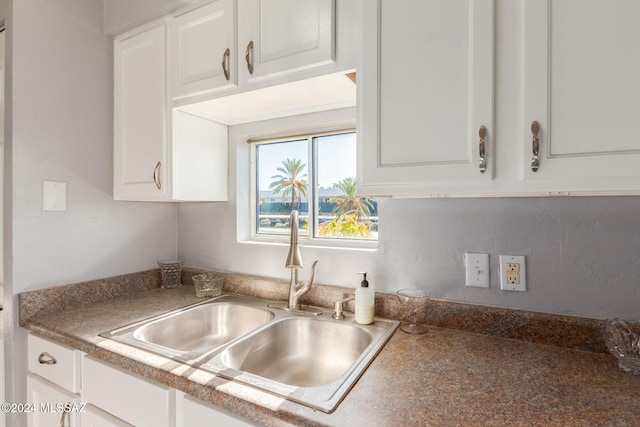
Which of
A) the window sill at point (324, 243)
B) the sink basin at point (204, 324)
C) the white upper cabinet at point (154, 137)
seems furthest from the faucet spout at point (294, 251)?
the white upper cabinet at point (154, 137)

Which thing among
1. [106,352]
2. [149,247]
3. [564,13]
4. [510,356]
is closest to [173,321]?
[106,352]

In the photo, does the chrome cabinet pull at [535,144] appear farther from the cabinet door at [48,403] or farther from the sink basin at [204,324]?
the cabinet door at [48,403]

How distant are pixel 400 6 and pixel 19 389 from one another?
1.96m

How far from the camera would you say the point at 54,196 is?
4.69 ft

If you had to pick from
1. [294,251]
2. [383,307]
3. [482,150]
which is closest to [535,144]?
[482,150]

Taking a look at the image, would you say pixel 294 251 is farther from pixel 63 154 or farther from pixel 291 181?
pixel 63 154

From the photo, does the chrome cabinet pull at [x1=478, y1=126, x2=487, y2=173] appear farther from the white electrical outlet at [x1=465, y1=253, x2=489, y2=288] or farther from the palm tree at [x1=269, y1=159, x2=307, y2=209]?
the palm tree at [x1=269, y1=159, x2=307, y2=209]

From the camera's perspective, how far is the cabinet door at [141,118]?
1428 mm

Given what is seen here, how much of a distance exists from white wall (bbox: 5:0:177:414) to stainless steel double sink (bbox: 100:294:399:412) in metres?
0.54

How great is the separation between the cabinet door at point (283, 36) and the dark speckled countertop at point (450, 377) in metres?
0.91

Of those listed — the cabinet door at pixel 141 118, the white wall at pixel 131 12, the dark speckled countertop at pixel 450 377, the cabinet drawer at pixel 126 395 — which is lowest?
the cabinet drawer at pixel 126 395

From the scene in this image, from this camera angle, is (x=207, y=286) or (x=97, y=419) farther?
(x=207, y=286)

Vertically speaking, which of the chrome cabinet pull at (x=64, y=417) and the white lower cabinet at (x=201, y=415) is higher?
the white lower cabinet at (x=201, y=415)

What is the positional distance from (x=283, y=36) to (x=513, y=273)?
1.11 meters
